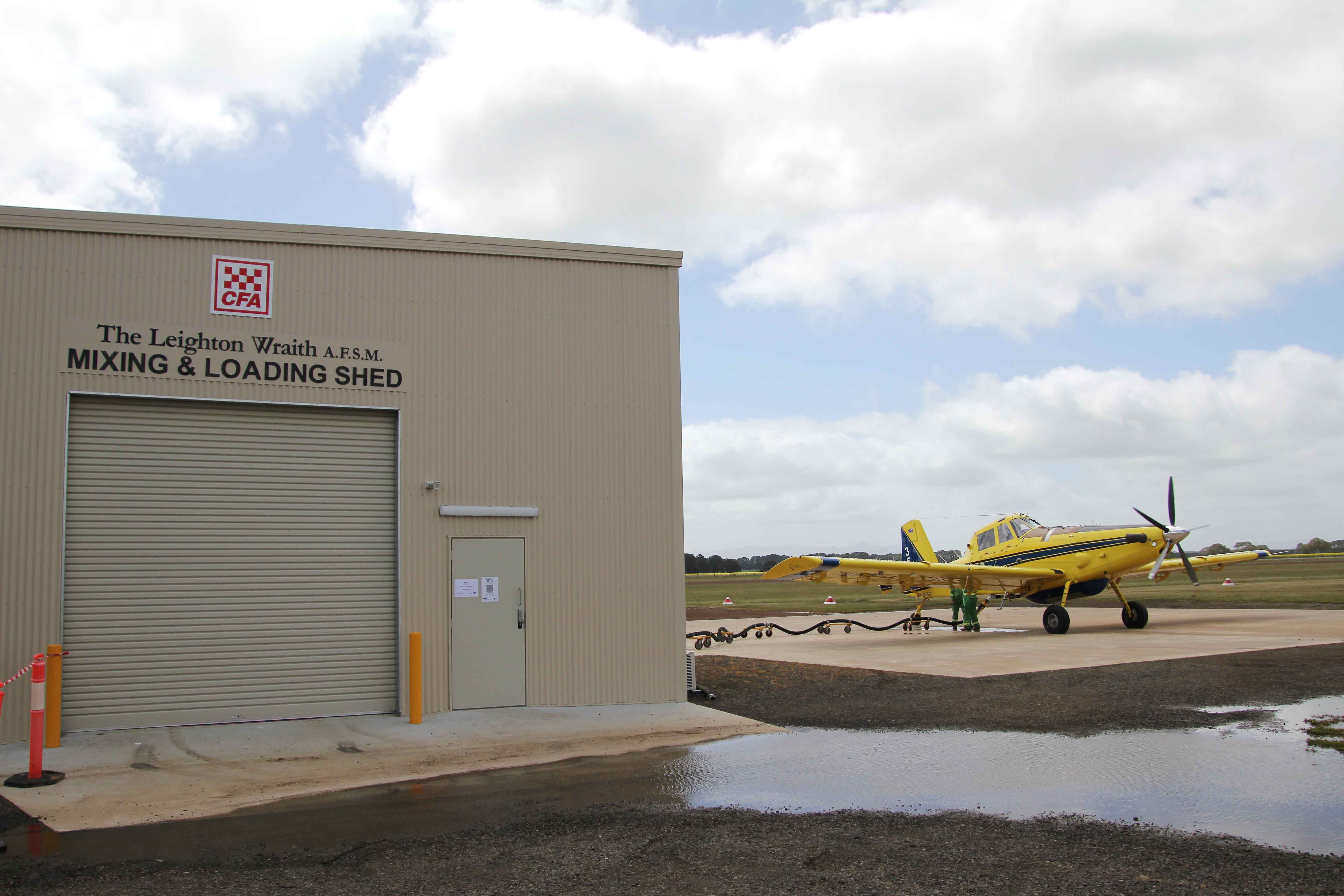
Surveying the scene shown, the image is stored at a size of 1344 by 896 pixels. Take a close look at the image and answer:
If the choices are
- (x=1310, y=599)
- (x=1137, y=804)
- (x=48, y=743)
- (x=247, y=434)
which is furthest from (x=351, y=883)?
(x=1310, y=599)

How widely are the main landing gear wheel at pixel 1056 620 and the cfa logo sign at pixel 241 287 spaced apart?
17359 millimetres

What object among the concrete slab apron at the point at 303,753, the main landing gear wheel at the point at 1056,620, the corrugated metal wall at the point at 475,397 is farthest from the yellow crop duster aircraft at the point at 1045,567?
the concrete slab apron at the point at 303,753

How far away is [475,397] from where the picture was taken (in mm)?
10570

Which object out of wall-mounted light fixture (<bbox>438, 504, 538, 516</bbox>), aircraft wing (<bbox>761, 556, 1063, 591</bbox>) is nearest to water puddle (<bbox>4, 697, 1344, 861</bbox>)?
wall-mounted light fixture (<bbox>438, 504, 538, 516</bbox>)

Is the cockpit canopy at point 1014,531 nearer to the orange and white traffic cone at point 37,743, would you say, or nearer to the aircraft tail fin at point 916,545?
the aircraft tail fin at point 916,545

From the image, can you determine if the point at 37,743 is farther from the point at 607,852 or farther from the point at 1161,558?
the point at 1161,558

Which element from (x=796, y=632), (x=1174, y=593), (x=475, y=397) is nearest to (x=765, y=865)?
(x=475, y=397)

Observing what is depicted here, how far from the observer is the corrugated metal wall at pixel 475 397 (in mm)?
9195

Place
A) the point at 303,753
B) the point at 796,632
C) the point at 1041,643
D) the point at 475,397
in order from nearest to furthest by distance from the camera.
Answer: the point at 303,753, the point at 475,397, the point at 1041,643, the point at 796,632

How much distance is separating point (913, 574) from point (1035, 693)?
35.3ft

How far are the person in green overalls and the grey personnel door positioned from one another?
1492 centimetres

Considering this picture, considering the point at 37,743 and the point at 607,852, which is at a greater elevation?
the point at 37,743

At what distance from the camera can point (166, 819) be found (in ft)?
20.0

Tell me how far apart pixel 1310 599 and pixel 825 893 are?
101ft
